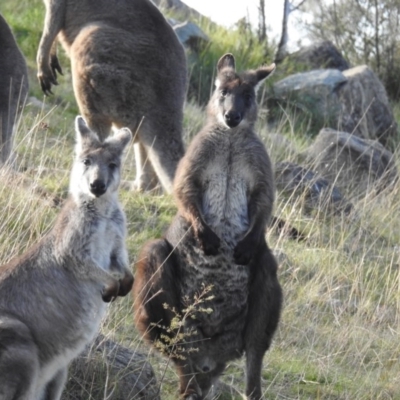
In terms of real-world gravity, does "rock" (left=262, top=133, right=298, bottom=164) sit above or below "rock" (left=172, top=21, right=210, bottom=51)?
below

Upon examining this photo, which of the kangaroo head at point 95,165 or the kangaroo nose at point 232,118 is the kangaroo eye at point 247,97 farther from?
the kangaroo head at point 95,165

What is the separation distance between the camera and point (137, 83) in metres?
8.28

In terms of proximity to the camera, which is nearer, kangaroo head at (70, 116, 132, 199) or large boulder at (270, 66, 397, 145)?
kangaroo head at (70, 116, 132, 199)

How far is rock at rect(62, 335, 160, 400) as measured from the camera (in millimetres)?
5301

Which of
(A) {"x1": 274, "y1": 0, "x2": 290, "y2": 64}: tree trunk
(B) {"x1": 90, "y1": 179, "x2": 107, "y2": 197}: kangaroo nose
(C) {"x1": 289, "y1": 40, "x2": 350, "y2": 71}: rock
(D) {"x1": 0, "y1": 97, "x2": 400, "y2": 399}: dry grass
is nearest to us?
(B) {"x1": 90, "y1": 179, "x2": 107, "y2": 197}: kangaroo nose

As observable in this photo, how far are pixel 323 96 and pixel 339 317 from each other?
23.6ft

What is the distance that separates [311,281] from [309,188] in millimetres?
1877

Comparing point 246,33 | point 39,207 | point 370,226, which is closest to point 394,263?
point 370,226

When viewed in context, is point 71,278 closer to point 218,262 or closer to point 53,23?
point 218,262

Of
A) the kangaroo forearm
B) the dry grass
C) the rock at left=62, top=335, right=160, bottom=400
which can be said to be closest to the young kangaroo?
the rock at left=62, top=335, right=160, bottom=400

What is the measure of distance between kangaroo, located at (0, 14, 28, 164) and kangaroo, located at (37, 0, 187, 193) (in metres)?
0.47

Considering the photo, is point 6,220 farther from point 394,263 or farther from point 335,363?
point 394,263

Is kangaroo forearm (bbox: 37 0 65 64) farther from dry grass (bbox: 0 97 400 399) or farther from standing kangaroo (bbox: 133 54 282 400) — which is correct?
standing kangaroo (bbox: 133 54 282 400)

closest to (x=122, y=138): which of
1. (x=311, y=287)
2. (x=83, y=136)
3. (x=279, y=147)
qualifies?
(x=83, y=136)
